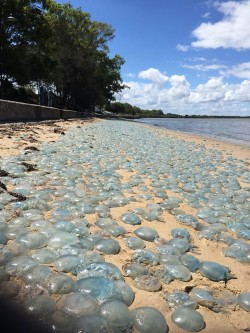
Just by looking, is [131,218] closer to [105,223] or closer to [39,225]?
[105,223]

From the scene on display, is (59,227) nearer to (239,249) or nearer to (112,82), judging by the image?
(239,249)

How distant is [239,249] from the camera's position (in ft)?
7.89

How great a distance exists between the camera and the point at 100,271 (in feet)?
5.99

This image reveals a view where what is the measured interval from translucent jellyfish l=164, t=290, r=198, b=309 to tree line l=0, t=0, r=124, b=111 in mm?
24649

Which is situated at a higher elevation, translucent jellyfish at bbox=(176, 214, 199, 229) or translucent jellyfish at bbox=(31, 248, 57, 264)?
translucent jellyfish at bbox=(31, 248, 57, 264)

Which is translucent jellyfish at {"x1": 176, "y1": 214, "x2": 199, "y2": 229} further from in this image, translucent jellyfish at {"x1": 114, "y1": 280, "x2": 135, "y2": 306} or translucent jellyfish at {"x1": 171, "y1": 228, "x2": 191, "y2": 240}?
translucent jellyfish at {"x1": 114, "y1": 280, "x2": 135, "y2": 306}

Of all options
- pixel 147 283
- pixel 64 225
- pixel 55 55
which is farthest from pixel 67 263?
pixel 55 55

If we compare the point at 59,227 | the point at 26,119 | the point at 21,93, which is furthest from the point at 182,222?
the point at 21,93

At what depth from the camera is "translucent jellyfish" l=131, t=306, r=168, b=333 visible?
142 centimetres

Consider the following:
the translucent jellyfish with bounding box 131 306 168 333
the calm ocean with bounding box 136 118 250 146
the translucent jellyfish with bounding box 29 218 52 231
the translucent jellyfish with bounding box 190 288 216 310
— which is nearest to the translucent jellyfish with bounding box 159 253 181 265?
the translucent jellyfish with bounding box 190 288 216 310

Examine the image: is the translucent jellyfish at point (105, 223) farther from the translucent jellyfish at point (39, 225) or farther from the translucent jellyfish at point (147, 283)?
the translucent jellyfish at point (147, 283)

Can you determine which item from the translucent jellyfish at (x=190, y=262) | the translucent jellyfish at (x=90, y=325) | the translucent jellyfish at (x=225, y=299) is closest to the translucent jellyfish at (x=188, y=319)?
the translucent jellyfish at (x=225, y=299)

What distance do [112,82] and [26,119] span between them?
120 feet

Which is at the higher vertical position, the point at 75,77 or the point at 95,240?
the point at 75,77
